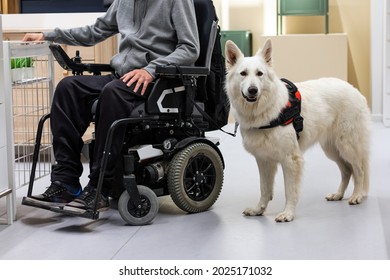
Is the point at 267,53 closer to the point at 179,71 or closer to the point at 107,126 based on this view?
the point at 179,71

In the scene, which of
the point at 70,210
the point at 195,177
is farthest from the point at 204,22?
the point at 70,210

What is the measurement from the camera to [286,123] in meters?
3.06

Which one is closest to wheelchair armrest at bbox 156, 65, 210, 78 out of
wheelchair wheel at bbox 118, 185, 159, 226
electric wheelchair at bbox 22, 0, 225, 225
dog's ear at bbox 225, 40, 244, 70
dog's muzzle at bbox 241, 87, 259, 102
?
electric wheelchair at bbox 22, 0, 225, 225

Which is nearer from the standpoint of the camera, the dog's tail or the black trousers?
the black trousers

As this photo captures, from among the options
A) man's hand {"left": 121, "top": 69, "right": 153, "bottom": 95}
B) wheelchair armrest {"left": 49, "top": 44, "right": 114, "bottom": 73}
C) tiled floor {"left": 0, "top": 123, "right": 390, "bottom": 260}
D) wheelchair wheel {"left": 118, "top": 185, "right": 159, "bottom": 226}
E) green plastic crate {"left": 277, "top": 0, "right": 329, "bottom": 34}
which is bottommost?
tiled floor {"left": 0, "top": 123, "right": 390, "bottom": 260}

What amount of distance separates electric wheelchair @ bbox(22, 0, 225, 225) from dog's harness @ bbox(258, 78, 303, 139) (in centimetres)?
33

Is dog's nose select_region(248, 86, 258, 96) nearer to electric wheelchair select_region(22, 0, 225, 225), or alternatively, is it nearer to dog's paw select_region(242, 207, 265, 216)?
electric wheelchair select_region(22, 0, 225, 225)

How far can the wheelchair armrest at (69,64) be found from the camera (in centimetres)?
331

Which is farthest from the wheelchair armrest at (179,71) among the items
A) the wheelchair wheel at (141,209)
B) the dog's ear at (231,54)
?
the wheelchair wheel at (141,209)

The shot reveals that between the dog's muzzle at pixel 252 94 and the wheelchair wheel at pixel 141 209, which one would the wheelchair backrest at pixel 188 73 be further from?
the wheelchair wheel at pixel 141 209

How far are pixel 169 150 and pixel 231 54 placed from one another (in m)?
0.48

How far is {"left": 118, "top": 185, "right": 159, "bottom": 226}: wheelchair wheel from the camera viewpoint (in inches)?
117

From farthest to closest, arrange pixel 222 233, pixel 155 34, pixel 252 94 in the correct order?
pixel 155 34 → pixel 252 94 → pixel 222 233
